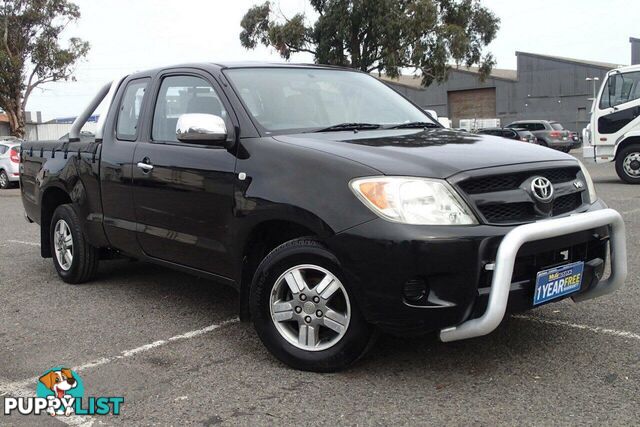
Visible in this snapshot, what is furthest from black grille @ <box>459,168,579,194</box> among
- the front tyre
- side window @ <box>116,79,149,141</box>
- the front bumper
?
side window @ <box>116,79,149,141</box>

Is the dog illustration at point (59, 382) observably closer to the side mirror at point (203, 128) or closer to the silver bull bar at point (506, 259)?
the side mirror at point (203, 128)

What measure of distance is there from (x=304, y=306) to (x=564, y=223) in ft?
4.55

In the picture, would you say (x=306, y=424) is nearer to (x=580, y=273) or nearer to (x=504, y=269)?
(x=504, y=269)

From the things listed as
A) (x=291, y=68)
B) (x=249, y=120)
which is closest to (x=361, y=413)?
(x=249, y=120)

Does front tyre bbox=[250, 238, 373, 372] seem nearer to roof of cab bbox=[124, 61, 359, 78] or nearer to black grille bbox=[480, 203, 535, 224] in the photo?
black grille bbox=[480, 203, 535, 224]

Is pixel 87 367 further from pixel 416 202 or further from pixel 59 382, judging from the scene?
pixel 416 202

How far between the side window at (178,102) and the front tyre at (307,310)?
1205 millimetres

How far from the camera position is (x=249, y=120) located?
3986 mm

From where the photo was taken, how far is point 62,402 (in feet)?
11.0

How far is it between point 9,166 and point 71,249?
14.2 metres

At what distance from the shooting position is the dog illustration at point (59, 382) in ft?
11.5

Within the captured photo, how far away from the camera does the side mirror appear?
12.7 feet

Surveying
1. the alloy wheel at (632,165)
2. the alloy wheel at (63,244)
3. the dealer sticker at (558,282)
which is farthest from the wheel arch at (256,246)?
the alloy wheel at (632,165)

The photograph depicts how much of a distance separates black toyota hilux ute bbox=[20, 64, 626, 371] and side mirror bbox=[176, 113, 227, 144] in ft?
0.03
